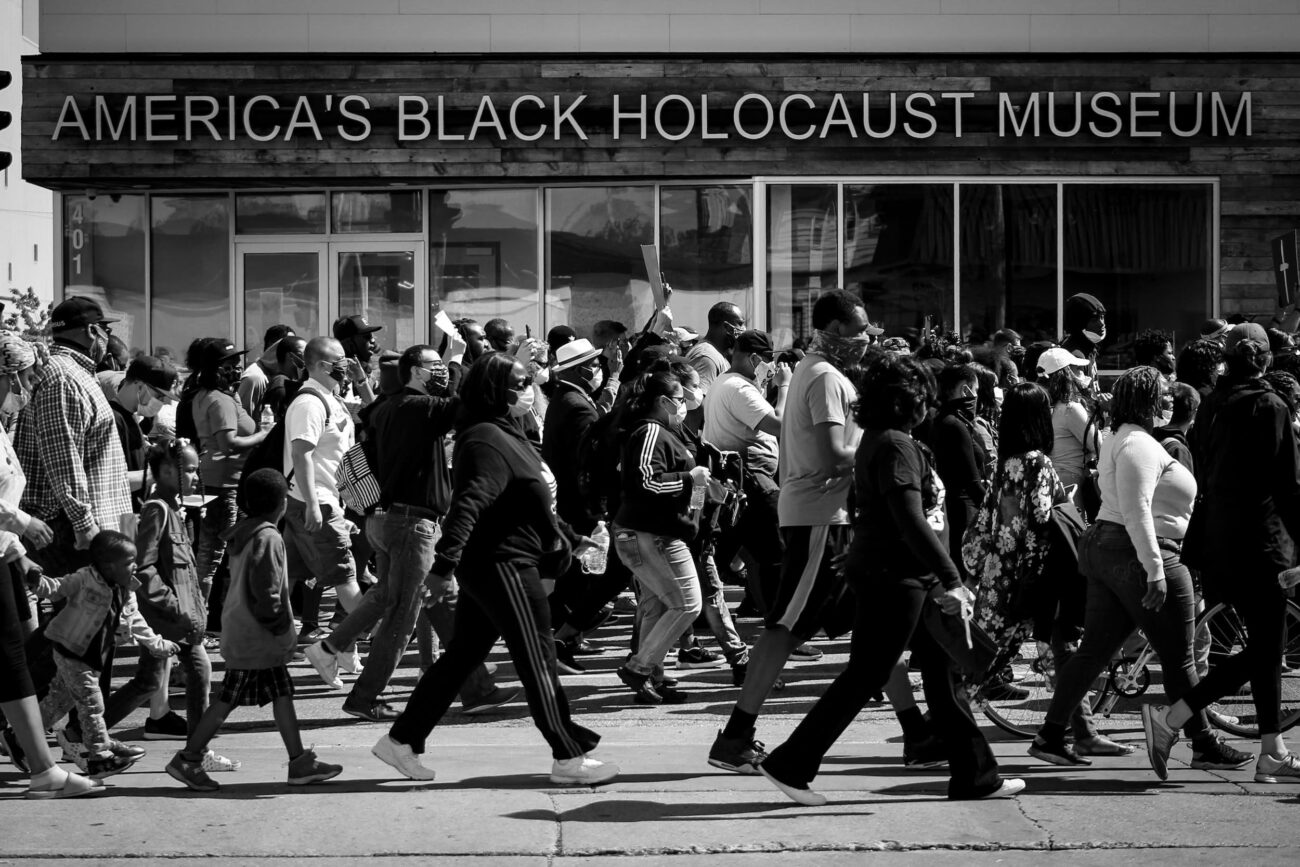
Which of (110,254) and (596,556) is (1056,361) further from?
(110,254)

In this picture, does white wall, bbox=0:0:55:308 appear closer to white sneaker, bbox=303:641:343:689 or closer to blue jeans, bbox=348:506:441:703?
white sneaker, bbox=303:641:343:689

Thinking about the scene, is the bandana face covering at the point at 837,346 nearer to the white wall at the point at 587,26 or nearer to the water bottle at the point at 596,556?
the water bottle at the point at 596,556

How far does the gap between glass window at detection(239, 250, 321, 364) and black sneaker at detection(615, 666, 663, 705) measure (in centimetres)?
1041

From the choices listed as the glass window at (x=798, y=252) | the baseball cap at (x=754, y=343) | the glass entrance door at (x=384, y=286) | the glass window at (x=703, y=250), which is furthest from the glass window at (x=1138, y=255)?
the baseball cap at (x=754, y=343)

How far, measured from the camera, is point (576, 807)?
22.5ft

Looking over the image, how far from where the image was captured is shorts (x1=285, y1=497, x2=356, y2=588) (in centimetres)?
963

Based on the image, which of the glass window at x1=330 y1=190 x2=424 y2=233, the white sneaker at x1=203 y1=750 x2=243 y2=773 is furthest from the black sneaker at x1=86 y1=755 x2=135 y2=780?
the glass window at x1=330 y1=190 x2=424 y2=233

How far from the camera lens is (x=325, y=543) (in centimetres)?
963

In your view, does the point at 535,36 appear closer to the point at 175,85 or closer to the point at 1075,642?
the point at 175,85

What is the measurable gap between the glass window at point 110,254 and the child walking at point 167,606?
37.7 feet

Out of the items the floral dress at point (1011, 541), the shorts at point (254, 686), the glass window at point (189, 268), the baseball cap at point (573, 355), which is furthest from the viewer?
the glass window at point (189, 268)

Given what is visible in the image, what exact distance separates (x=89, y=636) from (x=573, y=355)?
413 centimetres

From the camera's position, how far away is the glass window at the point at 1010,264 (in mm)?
18406

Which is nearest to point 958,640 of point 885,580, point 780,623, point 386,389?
point 885,580
